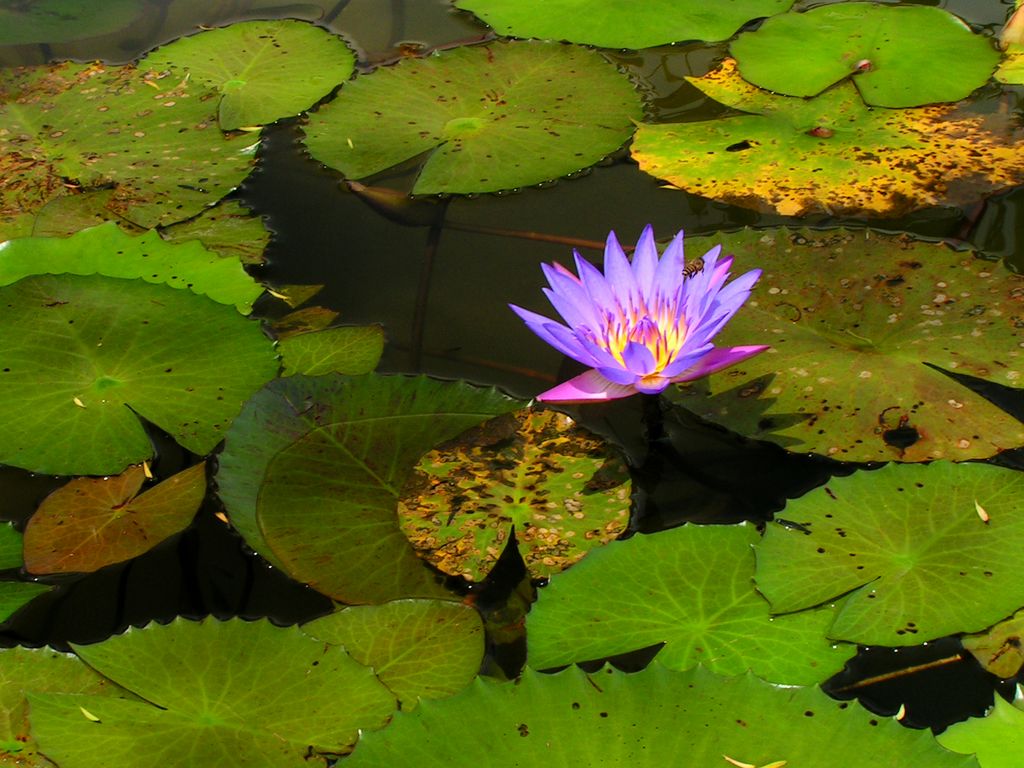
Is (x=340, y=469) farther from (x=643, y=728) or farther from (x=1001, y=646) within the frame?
(x=1001, y=646)

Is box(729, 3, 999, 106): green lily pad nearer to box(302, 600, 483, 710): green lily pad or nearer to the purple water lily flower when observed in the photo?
the purple water lily flower

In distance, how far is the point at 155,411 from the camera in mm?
2178

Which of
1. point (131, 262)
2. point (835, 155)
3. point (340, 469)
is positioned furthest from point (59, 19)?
point (835, 155)

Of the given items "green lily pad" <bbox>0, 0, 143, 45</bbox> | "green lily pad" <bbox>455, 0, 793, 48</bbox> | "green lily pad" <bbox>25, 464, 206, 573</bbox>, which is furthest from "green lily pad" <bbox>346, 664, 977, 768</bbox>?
"green lily pad" <bbox>0, 0, 143, 45</bbox>

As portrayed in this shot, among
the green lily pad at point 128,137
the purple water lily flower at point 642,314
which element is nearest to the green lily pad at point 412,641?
the purple water lily flower at point 642,314

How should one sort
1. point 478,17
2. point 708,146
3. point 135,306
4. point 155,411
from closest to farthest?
point 155,411, point 135,306, point 708,146, point 478,17

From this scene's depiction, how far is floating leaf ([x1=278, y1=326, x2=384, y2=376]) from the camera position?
2322 mm

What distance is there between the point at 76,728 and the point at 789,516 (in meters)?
1.24

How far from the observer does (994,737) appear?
1.46 m

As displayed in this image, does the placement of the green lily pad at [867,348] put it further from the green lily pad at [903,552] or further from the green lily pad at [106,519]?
the green lily pad at [106,519]

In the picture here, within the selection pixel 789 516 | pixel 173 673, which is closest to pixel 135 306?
pixel 173 673

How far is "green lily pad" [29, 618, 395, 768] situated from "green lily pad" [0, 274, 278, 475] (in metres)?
0.56

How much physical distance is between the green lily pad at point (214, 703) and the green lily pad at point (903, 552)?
729 millimetres

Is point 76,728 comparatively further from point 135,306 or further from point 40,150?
point 40,150
